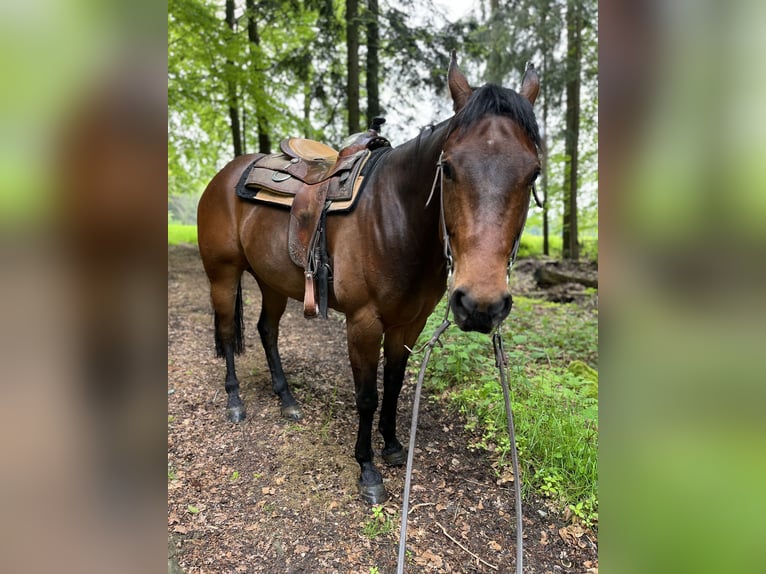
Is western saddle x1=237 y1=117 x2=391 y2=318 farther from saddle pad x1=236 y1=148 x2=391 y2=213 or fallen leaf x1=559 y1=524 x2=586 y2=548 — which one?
fallen leaf x1=559 y1=524 x2=586 y2=548

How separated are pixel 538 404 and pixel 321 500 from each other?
5.78 ft

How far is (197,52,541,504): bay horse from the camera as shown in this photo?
1.49 metres

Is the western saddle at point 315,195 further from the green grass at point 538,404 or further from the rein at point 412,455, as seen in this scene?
the green grass at point 538,404

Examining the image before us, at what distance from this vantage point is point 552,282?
9.01 m

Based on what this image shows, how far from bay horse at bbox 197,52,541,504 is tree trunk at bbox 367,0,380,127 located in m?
4.55

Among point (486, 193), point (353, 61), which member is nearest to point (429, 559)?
point (486, 193)

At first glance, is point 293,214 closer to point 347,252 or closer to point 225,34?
point 347,252

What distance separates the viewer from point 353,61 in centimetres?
704

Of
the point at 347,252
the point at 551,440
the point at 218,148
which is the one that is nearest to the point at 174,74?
the point at 218,148

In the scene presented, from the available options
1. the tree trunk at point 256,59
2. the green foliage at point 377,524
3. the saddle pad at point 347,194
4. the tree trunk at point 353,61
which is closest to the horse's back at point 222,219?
the saddle pad at point 347,194

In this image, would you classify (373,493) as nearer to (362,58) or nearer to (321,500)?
(321,500)

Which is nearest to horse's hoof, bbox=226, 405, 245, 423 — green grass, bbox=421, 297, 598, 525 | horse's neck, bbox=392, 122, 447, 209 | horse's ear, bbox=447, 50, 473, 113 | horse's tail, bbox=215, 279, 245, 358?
horse's tail, bbox=215, 279, 245, 358
